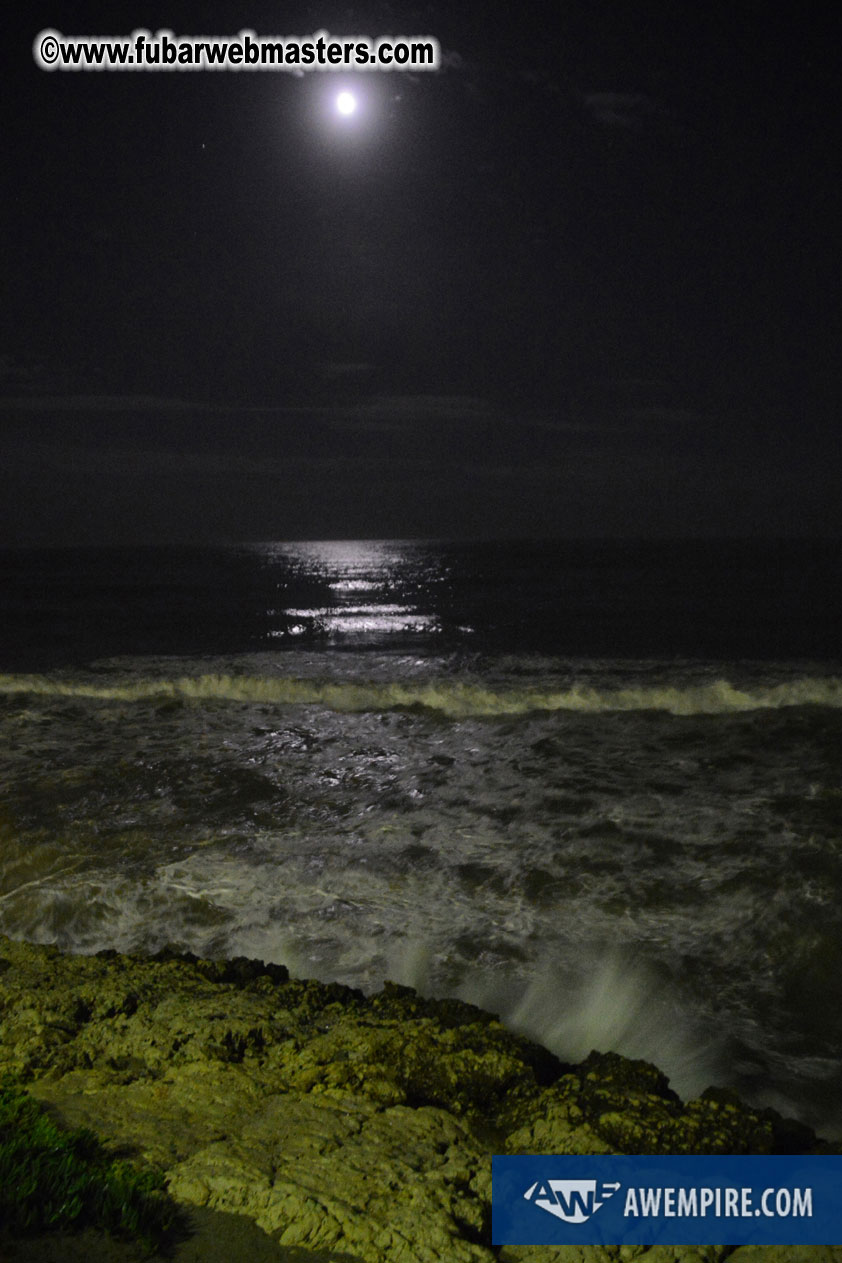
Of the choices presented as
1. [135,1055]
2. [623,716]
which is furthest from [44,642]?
[135,1055]

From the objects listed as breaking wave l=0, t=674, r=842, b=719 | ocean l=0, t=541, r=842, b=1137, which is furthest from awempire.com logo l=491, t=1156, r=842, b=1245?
breaking wave l=0, t=674, r=842, b=719

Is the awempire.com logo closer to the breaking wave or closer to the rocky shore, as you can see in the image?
the rocky shore

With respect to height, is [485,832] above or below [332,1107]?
below

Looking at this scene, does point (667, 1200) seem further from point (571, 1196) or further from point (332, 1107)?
point (332, 1107)

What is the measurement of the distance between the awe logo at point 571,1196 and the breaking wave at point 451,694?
14.0 m

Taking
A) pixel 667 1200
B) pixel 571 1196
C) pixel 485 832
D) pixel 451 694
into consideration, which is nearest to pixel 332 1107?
pixel 571 1196

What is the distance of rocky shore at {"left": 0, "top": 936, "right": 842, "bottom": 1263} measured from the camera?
3.55 m

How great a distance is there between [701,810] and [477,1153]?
26.5ft

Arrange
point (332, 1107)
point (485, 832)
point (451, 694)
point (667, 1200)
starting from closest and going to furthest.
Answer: point (667, 1200) < point (332, 1107) < point (485, 832) < point (451, 694)

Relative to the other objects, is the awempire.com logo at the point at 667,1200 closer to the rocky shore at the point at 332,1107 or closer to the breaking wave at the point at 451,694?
the rocky shore at the point at 332,1107

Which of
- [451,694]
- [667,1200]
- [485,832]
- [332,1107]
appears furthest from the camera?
[451,694]

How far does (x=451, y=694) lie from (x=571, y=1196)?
15848mm

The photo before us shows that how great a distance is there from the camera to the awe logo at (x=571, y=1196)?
3.70 meters

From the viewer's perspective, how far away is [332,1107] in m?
4.45
